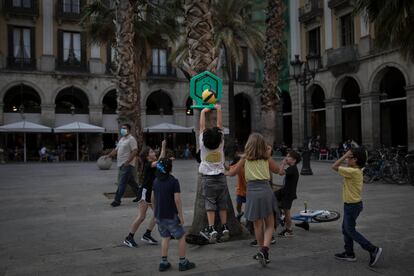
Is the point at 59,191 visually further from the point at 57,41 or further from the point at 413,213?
the point at 57,41

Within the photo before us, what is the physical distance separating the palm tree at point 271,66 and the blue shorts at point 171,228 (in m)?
7.00

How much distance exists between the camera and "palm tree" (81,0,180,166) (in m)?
12.4

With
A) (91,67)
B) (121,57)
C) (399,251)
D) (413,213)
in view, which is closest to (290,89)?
(91,67)

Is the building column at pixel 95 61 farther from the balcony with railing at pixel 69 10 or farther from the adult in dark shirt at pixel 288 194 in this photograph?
the adult in dark shirt at pixel 288 194

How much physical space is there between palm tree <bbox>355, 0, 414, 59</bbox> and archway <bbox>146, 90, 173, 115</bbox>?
27.5 metres

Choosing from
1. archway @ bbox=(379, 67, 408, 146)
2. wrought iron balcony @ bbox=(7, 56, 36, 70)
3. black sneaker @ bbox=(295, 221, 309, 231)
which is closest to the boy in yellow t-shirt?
black sneaker @ bbox=(295, 221, 309, 231)

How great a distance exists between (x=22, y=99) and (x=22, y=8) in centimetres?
659

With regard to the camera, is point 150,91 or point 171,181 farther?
point 150,91

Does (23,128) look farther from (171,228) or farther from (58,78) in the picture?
(171,228)

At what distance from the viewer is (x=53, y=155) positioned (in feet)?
103

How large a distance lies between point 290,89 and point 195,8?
94.9ft

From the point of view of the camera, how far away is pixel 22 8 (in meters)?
31.9

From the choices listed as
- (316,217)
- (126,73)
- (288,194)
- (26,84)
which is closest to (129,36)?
(126,73)

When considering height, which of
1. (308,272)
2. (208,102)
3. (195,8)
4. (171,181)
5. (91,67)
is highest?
(91,67)
